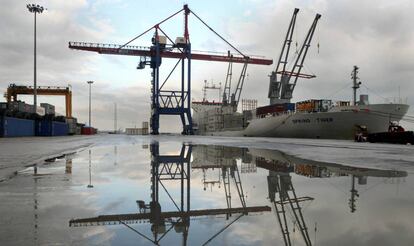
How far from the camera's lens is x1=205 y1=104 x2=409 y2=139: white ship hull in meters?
41.4

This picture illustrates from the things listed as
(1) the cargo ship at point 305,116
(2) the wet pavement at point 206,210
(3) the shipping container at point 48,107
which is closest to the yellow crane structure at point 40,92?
(3) the shipping container at point 48,107

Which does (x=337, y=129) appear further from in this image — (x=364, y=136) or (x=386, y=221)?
(x=386, y=221)

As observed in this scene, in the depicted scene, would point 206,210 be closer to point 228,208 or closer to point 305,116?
point 228,208

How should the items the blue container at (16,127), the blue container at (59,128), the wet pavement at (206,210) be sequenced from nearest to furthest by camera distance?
1. the wet pavement at (206,210)
2. the blue container at (16,127)
3. the blue container at (59,128)

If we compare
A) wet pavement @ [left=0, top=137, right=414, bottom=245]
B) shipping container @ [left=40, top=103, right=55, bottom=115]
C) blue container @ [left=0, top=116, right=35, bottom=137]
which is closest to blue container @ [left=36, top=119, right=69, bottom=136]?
blue container @ [left=0, top=116, right=35, bottom=137]

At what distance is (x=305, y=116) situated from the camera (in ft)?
155

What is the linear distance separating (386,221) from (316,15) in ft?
197

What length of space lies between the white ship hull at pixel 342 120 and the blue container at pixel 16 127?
33739 mm

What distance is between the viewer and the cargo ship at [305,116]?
4166 centimetres

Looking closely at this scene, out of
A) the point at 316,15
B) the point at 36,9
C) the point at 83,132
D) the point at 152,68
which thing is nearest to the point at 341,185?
the point at 36,9

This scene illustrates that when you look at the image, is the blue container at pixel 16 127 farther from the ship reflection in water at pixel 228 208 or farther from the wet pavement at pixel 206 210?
the ship reflection in water at pixel 228 208

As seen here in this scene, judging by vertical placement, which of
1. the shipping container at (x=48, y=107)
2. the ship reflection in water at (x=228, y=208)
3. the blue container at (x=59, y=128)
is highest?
the shipping container at (x=48, y=107)

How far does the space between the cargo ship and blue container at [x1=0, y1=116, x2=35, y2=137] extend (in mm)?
33264

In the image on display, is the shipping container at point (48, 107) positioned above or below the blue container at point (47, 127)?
above
